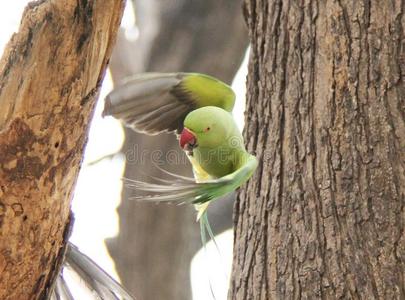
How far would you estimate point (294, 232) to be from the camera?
1.67 meters

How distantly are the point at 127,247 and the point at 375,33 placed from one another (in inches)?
68.7

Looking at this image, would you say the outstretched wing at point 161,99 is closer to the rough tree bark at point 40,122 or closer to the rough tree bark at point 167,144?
the rough tree bark at point 40,122

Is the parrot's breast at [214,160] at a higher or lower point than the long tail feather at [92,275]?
higher

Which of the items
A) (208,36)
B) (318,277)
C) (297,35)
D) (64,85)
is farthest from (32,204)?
(208,36)

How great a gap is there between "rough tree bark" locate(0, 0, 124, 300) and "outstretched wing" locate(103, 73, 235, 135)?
0.17 meters

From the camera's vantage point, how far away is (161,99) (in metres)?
1.30

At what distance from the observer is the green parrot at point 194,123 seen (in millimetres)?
921

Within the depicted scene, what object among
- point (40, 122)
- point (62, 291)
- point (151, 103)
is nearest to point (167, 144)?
point (62, 291)

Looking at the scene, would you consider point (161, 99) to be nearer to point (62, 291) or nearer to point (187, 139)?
point (187, 139)

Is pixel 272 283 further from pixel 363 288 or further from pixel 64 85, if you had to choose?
pixel 64 85

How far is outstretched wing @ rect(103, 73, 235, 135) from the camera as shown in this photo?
4.10 ft

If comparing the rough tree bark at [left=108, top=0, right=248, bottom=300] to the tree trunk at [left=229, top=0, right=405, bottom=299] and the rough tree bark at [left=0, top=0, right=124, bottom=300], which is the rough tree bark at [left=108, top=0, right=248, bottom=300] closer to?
the tree trunk at [left=229, top=0, right=405, bottom=299]

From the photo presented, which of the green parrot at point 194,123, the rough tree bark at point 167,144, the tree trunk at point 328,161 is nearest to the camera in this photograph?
the green parrot at point 194,123

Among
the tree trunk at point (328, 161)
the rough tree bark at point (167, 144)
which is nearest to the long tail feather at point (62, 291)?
the tree trunk at point (328, 161)
